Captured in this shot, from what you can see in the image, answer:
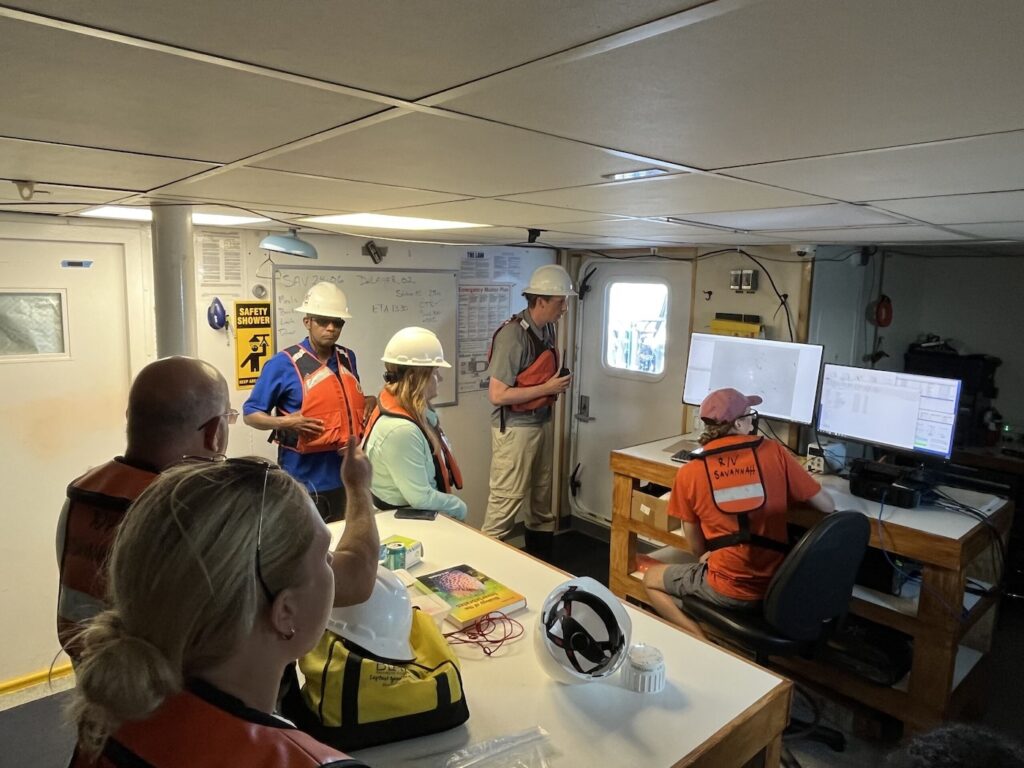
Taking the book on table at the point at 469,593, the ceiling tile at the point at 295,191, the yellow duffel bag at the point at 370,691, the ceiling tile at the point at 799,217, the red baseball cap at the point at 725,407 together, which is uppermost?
the ceiling tile at the point at 799,217

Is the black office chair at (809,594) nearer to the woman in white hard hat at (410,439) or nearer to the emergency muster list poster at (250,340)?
the woman in white hard hat at (410,439)

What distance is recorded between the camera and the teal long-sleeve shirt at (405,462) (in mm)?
2328

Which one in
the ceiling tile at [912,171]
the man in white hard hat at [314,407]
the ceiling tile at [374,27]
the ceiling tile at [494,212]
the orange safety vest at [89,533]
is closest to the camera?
the ceiling tile at [374,27]

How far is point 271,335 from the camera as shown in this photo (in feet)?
10.9

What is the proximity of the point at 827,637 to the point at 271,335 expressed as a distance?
2786 mm

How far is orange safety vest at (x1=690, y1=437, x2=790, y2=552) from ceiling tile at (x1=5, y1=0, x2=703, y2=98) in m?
1.97

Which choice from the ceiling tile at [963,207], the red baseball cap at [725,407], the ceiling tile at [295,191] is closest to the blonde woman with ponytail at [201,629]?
the ceiling tile at [295,191]

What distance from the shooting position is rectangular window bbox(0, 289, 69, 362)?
2.64 m

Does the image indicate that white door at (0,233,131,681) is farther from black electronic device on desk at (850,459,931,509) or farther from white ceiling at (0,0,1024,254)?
black electronic device on desk at (850,459,931,509)

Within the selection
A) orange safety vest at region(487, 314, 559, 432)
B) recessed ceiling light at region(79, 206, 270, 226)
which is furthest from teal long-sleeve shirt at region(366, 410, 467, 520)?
orange safety vest at region(487, 314, 559, 432)

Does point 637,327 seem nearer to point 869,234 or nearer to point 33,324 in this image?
point 869,234

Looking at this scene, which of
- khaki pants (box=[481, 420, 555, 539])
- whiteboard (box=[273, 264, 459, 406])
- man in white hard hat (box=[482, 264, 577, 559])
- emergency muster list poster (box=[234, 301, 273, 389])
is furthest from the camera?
khaki pants (box=[481, 420, 555, 539])

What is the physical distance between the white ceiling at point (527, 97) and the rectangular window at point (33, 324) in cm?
134

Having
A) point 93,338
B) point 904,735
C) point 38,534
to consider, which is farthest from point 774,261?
point 38,534
